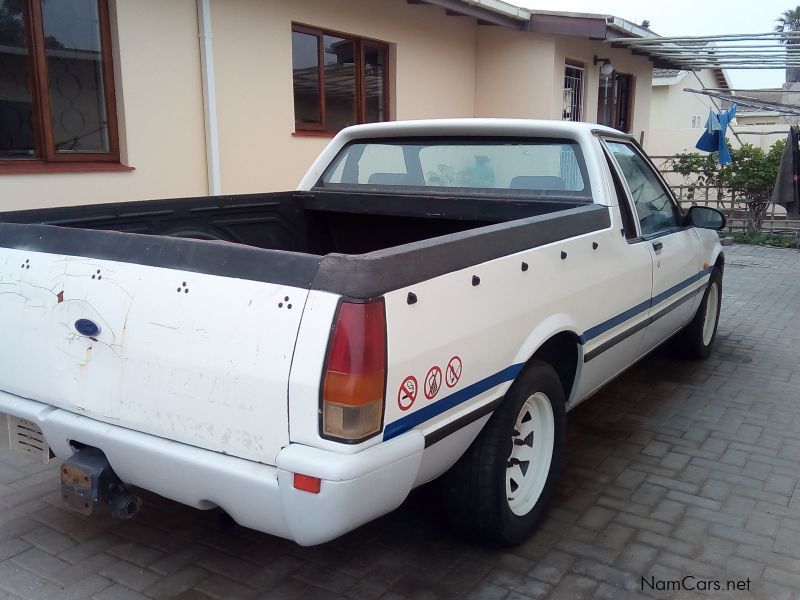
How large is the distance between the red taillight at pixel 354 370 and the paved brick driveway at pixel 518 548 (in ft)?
3.06

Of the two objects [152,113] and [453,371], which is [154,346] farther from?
[152,113]

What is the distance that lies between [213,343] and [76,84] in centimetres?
528

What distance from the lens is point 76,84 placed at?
658 centimetres

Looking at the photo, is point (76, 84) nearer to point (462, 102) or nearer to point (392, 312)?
point (392, 312)

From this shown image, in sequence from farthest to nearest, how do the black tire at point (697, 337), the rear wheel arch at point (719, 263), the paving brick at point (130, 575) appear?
the rear wheel arch at point (719, 263) < the black tire at point (697, 337) < the paving brick at point (130, 575)

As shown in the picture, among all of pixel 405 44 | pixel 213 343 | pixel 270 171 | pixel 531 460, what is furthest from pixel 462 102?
pixel 213 343

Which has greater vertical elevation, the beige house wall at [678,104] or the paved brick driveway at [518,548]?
the beige house wall at [678,104]

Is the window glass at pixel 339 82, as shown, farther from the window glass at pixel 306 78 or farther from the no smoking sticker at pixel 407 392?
the no smoking sticker at pixel 407 392

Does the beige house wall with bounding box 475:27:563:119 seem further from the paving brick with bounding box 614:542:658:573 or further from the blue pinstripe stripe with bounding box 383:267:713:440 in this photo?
the paving brick with bounding box 614:542:658:573

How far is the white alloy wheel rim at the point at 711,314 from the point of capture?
5.74 m

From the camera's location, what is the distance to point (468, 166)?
4324mm

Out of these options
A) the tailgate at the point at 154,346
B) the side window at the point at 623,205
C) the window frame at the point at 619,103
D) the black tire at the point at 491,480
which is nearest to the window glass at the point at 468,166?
the side window at the point at 623,205

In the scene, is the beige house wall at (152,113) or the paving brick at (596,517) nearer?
the paving brick at (596,517)

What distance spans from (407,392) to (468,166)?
7.64 ft
